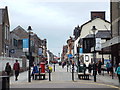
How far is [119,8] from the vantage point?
88.4 feet

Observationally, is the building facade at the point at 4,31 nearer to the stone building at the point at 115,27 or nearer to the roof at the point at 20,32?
the stone building at the point at 115,27

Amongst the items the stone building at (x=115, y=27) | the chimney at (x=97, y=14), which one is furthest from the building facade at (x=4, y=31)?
the chimney at (x=97, y=14)

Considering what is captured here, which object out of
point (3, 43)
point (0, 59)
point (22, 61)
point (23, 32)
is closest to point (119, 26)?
point (0, 59)

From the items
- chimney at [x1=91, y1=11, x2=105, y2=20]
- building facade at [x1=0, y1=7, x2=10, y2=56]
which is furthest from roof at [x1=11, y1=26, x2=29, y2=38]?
building facade at [x1=0, y1=7, x2=10, y2=56]

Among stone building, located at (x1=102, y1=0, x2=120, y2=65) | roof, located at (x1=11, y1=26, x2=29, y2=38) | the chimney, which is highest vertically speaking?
the chimney

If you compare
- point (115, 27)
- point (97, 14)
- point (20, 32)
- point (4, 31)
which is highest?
point (97, 14)

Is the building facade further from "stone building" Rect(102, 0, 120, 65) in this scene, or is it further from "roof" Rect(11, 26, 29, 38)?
"roof" Rect(11, 26, 29, 38)

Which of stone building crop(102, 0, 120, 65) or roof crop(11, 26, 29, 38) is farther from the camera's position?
roof crop(11, 26, 29, 38)

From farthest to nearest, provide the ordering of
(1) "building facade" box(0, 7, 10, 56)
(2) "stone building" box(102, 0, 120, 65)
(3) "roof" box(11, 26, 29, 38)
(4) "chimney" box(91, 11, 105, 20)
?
(3) "roof" box(11, 26, 29, 38) < (4) "chimney" box(91, 11, 105, 20) < (1) "building facade" box(0, 7, 10, 56) < (2) "stone building" box(102, 0, 120, 65)

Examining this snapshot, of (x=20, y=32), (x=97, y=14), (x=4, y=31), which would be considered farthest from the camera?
(x=20, y=32)

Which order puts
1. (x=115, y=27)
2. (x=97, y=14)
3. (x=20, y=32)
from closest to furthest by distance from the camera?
(x=115, y=27) < (x=97, y=14) < (x=20, y=32)

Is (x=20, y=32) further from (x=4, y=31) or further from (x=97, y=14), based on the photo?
(x=4, y=31)

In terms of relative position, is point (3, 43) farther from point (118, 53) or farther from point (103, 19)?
point (103, 19)

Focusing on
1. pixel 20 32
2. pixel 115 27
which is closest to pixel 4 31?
pixel 115 27
